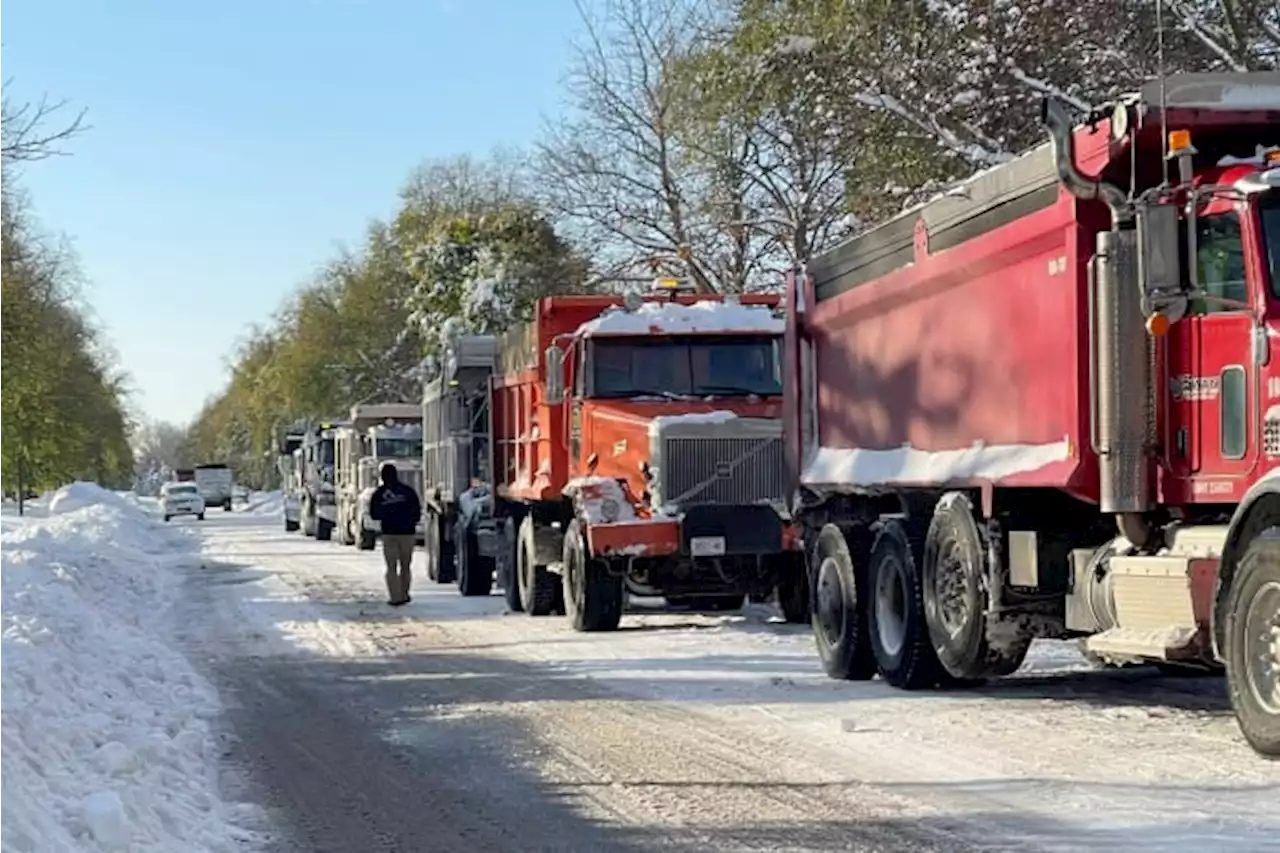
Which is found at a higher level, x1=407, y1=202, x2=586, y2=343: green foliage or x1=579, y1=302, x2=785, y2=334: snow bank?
x1=407, y1=202, x2=586, y2=343: green foliage

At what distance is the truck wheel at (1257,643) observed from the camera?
8.76 metres

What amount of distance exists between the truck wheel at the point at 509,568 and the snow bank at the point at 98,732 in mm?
3956

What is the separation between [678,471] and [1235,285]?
815 cm

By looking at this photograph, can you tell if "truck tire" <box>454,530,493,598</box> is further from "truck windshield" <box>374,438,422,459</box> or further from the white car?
the white car

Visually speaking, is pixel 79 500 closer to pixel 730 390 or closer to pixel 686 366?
pixel 686 366

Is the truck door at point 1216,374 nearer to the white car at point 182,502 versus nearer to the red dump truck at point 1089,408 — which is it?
the red dump truck at point 1089,408

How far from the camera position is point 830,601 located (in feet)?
45.8

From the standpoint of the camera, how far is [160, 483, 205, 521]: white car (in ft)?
228

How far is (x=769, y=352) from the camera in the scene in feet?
59.3

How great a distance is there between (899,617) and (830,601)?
3.63 ft

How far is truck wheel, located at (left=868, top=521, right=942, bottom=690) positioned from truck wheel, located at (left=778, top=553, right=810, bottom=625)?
3.78 metres

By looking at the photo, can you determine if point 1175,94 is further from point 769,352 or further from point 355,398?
point 355,398

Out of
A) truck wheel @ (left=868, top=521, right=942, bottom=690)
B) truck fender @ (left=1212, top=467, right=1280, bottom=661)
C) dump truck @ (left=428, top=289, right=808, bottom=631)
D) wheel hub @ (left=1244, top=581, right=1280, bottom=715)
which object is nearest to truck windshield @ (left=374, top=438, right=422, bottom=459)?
dump truck @ (left=428, top=289, right=808, bottom=631)

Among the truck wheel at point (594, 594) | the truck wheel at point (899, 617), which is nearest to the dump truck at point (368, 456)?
the truck wheel at point (594, 594)
